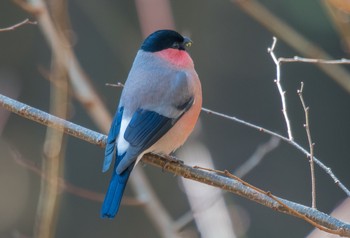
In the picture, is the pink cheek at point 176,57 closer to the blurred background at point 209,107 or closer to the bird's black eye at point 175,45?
the bird's black eye at point 175,45

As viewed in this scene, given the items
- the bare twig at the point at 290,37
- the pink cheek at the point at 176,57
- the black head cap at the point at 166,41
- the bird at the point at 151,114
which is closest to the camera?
the bird at the point at 151,114

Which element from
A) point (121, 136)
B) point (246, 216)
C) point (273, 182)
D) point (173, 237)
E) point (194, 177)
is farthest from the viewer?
point (273, 182)

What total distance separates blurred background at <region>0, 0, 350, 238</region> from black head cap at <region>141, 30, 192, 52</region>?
198cm

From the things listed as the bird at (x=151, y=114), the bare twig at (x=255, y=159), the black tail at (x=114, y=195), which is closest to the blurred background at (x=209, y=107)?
the bare twig at (x=255, y=159)

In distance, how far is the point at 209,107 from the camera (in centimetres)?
654

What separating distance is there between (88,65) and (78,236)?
1.44 m

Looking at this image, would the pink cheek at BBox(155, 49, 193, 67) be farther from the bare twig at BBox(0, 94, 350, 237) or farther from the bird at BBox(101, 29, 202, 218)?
the bare twig at BBox(0, 94, 350, 237)

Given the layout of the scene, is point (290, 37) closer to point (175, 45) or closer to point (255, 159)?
point (175, 45)

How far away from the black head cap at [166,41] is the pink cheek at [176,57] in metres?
0.04

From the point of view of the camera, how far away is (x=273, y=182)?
6.38 metres

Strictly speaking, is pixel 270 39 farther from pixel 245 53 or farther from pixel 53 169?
pixel 53 169

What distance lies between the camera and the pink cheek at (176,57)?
4.04 meters

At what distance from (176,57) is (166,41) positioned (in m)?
0.14

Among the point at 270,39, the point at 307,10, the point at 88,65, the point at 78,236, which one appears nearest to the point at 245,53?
the point at 270,39
